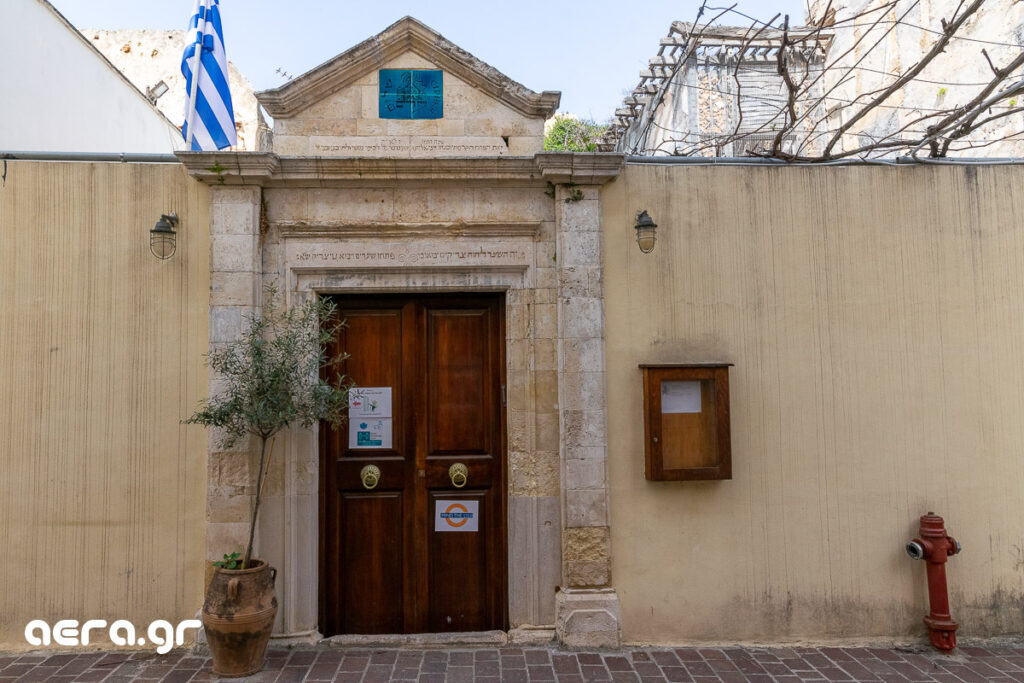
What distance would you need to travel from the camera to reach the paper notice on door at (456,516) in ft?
15.3

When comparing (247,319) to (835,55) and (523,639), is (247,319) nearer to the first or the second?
(523,639)

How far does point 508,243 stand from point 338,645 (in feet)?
10.1

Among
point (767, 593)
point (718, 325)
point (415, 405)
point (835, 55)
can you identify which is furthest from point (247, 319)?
point (835, 55)

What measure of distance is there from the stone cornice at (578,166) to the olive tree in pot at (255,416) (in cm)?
181

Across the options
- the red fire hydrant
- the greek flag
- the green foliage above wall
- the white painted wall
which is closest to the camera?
the red fire hydrant

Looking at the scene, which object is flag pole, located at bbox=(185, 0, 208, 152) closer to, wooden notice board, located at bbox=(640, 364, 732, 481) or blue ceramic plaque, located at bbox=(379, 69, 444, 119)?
blue ceramic plaque, located at bbox=(379, 69, 444, 119)

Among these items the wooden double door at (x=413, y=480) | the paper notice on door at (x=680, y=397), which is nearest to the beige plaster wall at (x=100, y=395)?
the wooden double door at (x=413, y=480)

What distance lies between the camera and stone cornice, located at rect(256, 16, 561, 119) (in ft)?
15.0

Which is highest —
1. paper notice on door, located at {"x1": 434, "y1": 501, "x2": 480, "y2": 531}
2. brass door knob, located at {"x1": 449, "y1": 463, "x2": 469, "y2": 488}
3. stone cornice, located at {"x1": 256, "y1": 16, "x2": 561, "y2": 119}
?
stone cornice, located at {"x1": 256, "y1": 16, "x2": 561, "y2": 119}

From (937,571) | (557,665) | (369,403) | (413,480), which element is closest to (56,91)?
(369,403)

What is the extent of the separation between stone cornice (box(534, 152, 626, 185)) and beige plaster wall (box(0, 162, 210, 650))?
245cm

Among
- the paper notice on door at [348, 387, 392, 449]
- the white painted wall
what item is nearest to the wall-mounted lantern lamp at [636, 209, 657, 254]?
the paper notice on door at [348, 387, 392, 449]

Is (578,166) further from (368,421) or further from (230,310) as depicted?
(230,310)

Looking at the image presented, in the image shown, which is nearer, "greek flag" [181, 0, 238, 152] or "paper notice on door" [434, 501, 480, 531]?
"paper notice on door" [434, 501, 480, 531]
